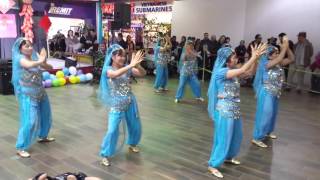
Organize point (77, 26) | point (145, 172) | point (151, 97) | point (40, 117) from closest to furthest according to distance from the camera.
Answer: point (145, 172) < point (40, 117) < point (151, 97) < point (77, 26)

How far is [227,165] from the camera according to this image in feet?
12.7

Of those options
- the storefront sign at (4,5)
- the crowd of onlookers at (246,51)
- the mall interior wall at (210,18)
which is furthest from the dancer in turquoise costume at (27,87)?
the mall interior wall at (210,18)

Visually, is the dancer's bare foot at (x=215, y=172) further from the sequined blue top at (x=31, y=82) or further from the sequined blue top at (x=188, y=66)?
the sequined blue top at (x=188, y=66)

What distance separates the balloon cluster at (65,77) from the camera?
344 inches

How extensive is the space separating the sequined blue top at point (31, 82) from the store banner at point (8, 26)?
645 cm

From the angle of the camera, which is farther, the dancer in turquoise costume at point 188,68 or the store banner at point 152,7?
the store banner at point 152,7

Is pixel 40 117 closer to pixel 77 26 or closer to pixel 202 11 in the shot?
pixel 202 11

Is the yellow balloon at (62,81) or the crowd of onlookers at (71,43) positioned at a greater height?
the crowd of onlookers at (71,43)

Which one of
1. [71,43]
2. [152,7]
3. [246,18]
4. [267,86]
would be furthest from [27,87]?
[152,7]

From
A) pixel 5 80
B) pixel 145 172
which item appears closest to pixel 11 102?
pixel 5 80

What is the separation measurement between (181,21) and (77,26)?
5788 millimetres

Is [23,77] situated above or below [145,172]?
above

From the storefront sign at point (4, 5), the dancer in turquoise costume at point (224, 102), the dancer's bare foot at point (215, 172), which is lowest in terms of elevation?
the dancer's bare foot at point (215, 172)

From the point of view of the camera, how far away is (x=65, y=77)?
9.23 m
